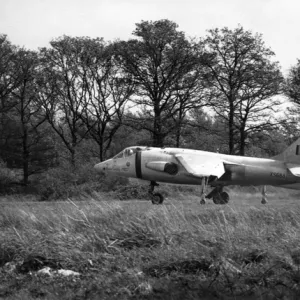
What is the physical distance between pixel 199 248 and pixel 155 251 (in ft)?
2.81

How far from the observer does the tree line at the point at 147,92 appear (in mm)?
50625

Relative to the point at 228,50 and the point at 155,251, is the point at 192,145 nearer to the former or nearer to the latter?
the point at 228,50

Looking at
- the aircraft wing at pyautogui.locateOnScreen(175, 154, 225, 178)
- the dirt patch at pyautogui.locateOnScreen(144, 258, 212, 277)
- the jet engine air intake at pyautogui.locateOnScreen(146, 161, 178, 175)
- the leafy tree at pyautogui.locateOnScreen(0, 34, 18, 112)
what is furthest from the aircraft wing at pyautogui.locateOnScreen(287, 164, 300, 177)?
the leafy tree at pyautogui.locateOnScreen(0, 34, 18, 112)

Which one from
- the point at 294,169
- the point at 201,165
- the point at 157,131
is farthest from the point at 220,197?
the point at 157,131

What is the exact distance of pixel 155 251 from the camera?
443 inches

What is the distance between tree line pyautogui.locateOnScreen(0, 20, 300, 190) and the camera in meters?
50.6

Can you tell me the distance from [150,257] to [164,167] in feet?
56.1

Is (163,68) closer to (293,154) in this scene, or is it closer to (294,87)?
(294,87)

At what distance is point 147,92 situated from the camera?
52.1 meters

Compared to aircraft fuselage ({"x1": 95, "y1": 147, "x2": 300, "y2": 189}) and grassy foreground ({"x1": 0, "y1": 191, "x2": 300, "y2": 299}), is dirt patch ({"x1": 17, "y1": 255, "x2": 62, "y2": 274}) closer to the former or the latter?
grassy foreground ({"x1": 0, "y1": 191, "x2": 300, "y2": 299})

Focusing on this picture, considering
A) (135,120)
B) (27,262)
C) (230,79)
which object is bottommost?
(27,262)

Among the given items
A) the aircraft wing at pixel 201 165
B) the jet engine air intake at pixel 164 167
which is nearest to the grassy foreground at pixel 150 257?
the aircraft wing at pixel 201 165

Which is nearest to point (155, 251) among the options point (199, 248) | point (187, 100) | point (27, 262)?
point (199, 248)

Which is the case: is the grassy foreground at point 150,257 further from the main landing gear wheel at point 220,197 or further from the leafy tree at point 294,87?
the leafy tree at point 294,87
